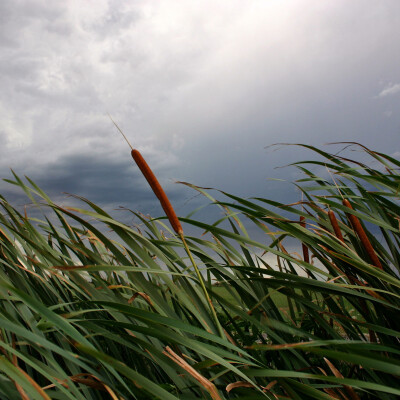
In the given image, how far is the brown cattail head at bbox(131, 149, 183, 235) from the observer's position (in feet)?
2.81

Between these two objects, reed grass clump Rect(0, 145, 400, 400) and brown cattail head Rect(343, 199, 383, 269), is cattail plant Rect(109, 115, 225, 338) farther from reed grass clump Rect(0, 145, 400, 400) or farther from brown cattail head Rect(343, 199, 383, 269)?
brown cattail head Rect(343, 199, 383, 269)

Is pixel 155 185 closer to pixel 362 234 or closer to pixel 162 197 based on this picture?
pixel 162 197

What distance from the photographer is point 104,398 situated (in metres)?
0.98

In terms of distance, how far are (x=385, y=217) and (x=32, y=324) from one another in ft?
4.09

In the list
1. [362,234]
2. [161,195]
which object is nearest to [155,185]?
[161,195]

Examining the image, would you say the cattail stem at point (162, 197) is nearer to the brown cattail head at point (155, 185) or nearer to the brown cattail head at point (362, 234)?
the brown cattail head at point (155, 185)

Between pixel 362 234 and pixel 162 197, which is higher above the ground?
pixel 162 197

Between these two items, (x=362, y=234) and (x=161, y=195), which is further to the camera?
(x=362, y=234)

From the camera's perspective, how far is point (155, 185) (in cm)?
87

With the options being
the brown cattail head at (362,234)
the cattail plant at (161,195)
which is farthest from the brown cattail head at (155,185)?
the brown cattail head at (362,234)

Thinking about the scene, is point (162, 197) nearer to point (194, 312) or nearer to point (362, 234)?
point (194, 312)

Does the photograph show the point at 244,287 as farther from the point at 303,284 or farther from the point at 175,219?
the point at 175,219

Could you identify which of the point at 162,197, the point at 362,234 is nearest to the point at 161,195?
the point at 162,197

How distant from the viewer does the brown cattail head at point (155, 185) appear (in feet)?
2.81
